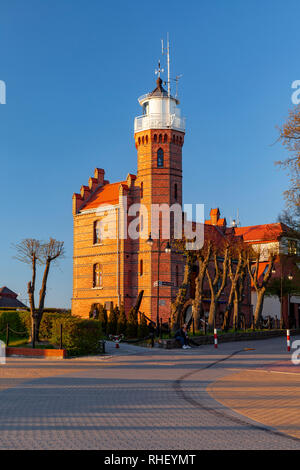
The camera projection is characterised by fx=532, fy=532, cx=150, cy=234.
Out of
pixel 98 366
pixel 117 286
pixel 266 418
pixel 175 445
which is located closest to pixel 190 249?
pixel 117 286

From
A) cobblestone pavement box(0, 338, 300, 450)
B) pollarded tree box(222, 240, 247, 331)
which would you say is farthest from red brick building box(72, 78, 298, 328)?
cobblestone pavement box(0, 338, 300, 450)

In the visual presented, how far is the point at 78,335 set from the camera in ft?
74.0

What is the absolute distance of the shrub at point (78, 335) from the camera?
2241 cm

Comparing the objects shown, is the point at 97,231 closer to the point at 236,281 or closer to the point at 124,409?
the point at 236,281

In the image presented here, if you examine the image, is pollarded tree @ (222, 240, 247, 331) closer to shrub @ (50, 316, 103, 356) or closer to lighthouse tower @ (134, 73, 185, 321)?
lighthouse tower @ (134, 73, 185, 321)

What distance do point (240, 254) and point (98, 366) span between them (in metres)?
24.0

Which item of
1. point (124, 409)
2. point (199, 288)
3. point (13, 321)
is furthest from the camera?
point (199, 288)

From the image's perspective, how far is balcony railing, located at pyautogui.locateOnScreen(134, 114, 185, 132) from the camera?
1818 inches

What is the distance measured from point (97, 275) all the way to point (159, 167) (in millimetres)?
11578

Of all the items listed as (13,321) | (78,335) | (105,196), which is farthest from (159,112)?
(78,335)

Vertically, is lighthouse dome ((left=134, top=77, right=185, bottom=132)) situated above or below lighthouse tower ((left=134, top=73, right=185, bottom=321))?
above

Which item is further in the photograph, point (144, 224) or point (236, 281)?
point (144, 224)

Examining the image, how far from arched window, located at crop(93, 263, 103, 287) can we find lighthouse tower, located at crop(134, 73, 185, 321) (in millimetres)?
4687

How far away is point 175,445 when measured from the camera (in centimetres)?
702
